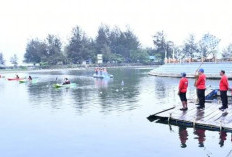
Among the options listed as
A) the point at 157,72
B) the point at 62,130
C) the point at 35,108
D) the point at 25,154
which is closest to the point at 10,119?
the point at 35,108

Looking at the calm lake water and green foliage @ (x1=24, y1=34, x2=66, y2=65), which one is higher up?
green foliage @ (x1=24, y1=34, x2=66, y2=65)

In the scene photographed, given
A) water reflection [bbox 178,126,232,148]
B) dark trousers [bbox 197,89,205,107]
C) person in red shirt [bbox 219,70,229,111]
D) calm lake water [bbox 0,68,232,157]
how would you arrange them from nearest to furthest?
calm lake water [bbox 0,68,232,157]
water reflection [bbox 178,126,232,148]
person in red shirt [bbox 219,70,229,111]
dark trousers [bbox 197,89,205,107]

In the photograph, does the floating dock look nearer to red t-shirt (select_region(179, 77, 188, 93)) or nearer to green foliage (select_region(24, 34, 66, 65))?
red t-shirt (select_region(179, 77, 188, 93))

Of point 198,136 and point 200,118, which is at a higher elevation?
point 200,118

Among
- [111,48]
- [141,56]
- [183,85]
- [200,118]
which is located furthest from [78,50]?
[200,118]

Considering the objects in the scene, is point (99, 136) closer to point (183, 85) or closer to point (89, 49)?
point (183, 85)

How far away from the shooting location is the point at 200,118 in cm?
1756

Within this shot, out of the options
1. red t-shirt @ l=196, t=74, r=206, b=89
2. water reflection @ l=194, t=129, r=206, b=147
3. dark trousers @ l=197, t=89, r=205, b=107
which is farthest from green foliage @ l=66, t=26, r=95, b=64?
water reflection @ l=194, t=129, r=206, b=147

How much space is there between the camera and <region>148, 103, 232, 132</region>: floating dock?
53.7ft

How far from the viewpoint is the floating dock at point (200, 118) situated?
53.7 ft

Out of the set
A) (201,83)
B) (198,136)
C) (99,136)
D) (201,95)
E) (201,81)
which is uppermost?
(201,81)

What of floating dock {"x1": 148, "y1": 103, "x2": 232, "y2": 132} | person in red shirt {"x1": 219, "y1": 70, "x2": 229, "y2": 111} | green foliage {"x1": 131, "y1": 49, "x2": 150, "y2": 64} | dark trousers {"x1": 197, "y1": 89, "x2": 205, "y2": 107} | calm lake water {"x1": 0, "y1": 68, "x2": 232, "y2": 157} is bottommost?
calm lake water {"x1": 0, "y1": 68, "x2": 232, "y2": 157}

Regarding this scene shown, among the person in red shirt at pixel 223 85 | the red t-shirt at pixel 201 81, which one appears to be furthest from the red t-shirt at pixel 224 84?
the red t-shirt at pixel 201 81

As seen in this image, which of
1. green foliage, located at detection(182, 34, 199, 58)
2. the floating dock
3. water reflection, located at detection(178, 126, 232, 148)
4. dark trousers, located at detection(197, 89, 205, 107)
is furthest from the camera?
green foliage, located at detection(182, 34, 199, 58)
